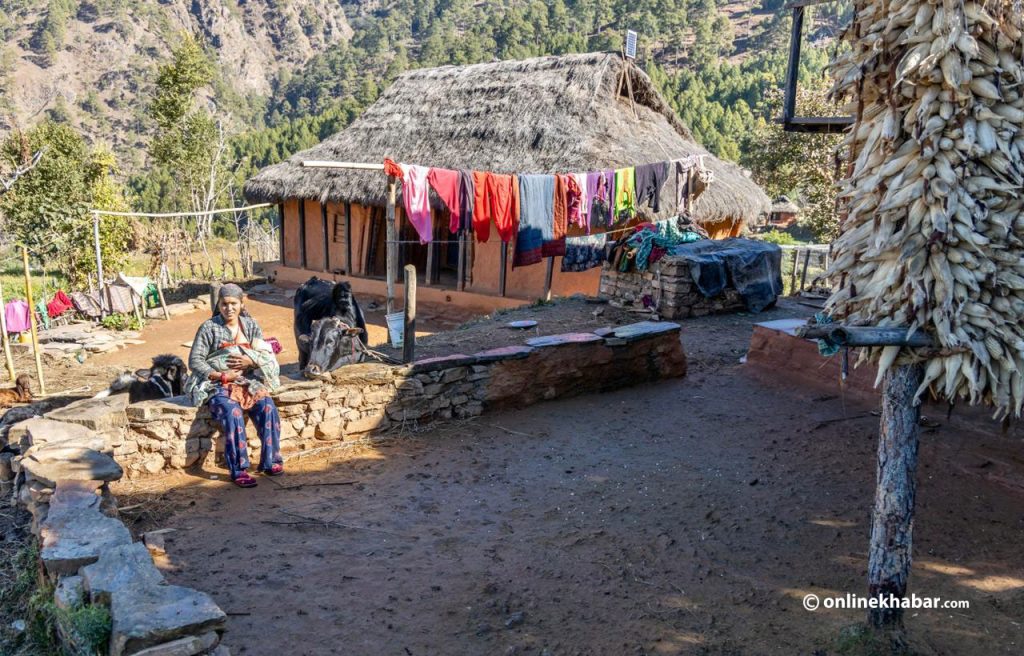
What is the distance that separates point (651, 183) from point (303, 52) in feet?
223

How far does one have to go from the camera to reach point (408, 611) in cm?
357

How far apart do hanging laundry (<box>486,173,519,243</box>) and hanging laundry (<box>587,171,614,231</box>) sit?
1204 millimetres

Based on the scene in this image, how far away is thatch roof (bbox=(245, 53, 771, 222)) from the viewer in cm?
1262

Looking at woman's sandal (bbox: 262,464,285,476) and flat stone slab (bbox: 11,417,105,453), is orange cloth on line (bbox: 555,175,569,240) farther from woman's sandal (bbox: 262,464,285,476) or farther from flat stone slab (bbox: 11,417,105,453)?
flat stone slab (bbox: 11,417,105,453)

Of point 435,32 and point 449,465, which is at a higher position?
point 435,32

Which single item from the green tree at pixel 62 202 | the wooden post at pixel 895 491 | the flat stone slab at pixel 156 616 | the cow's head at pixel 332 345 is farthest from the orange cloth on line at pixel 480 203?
the green tree at pixel 62 202

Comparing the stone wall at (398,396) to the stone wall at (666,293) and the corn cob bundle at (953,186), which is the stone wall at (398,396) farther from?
the corn cob bundle at (953,186)

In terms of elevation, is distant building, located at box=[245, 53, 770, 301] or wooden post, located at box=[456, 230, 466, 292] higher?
distant building, located at box=[245, 53, 770, 301]

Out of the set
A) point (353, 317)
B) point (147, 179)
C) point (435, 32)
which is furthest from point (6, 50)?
point (353, 317)

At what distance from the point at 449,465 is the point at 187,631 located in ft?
9.38

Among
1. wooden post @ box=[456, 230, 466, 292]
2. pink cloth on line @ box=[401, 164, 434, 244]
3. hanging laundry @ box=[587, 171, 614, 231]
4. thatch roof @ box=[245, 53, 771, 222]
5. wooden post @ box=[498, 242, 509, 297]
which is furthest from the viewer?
wooden post @ box=[456, 230, 466, 292]

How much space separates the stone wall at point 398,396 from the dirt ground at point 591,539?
7.4 inches

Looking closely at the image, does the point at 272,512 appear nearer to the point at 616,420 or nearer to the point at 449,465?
the point at 449,465

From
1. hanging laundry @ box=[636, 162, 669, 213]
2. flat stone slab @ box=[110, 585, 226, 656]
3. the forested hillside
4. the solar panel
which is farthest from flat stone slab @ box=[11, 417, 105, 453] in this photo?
the forested hillside
